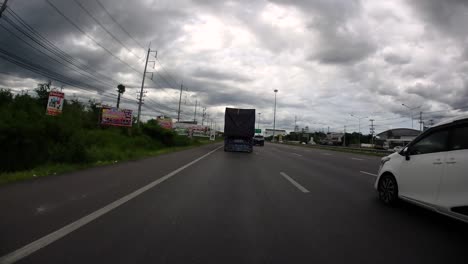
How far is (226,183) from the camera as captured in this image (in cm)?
829

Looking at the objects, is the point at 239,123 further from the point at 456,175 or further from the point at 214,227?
the point at 456,175

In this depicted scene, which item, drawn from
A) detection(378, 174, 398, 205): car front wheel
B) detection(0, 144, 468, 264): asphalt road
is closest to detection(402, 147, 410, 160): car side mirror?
detection(378, 174, 398, 205): car front wheel

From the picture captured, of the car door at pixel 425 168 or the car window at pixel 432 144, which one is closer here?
the car door at pixel 425 168

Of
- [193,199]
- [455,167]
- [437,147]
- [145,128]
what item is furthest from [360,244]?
[145,128]

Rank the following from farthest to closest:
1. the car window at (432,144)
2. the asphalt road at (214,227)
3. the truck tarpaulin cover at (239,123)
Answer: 1. the truck tarpaulin cover at (239,123)
2. the car window at (432,144)
3. the asphalt road at (214,227)

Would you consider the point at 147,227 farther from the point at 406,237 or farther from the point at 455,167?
the point at 455,167

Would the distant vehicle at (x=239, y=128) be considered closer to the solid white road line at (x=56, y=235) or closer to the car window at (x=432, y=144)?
the solid white road line at (x=56, y=235)

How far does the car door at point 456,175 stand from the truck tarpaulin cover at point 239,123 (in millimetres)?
20463

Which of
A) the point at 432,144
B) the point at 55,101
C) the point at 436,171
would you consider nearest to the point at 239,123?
the point at 55,101

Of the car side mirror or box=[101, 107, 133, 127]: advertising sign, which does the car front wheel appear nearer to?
the car side mirror

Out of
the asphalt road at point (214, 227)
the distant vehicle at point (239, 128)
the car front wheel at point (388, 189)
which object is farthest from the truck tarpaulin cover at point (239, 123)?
the car front wheel at point (388, 189)

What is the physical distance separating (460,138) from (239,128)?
20986 mm

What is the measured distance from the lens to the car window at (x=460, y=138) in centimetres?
435

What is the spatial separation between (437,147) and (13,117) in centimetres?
1780
